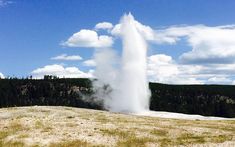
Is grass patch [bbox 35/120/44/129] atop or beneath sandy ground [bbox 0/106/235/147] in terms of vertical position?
atop

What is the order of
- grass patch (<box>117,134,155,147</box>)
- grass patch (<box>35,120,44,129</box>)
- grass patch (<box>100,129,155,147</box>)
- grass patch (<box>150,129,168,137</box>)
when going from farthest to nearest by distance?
1. grass patch (<box>35,120,44,129</box>)
2. grass patch (<box>150,129,168,137</box>)
3. grass patch (<box>100,129,155,147</box>)
4. grass patch (<box>117,134,155,147</box>)

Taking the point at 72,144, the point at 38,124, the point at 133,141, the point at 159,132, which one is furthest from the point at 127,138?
the point at 38,124

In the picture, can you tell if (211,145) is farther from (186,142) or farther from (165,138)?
(165,138)

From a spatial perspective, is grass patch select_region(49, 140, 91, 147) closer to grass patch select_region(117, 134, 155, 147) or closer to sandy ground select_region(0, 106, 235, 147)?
sandy ground select_region(0, 106, 235, 147)

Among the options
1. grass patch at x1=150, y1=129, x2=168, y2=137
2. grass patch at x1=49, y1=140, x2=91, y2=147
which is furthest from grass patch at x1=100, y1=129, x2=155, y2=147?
grass patch at x1=49, y1=140, x2=91, y2=147

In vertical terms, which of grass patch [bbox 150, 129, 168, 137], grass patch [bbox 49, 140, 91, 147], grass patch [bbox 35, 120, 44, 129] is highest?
grass patch [bbox 35, 120, 44, 129]

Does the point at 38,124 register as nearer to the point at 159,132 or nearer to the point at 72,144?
the point at 72,144

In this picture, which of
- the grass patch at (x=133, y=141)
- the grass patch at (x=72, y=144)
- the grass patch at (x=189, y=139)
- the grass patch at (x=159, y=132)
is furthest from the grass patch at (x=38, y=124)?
the grass patch at (x=189, y=139)

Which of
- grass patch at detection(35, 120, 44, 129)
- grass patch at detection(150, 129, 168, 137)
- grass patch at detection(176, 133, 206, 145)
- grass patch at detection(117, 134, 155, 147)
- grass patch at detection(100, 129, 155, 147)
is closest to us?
grass patch at detection(176, 133, 206, 145)

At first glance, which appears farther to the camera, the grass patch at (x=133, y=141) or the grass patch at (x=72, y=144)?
the grass patch at (x=72, y=144)

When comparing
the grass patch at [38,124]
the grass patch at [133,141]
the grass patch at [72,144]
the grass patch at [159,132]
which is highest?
the grass patch at [38,124]

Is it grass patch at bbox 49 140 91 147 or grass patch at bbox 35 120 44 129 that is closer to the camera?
grass patch at bbox 49 140 91 147

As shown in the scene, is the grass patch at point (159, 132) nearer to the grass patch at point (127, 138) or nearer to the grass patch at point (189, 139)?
the grass patch at point (189, 139)

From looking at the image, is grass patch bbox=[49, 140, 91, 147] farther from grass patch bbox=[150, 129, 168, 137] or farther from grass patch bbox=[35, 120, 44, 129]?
grass patch bbox=[35, 120, 44, 129]
